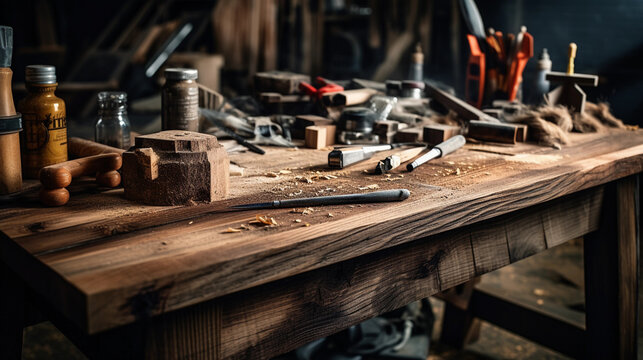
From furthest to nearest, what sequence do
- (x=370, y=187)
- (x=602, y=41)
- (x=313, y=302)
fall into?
1. (x=602, y=41)
2. (x=370, y=187)
3. (x=313, y=302)

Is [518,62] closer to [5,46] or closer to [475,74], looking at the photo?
[475,74]

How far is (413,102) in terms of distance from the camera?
82.1 inches

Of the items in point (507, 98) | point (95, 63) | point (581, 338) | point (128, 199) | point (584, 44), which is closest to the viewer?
point (128, 199)

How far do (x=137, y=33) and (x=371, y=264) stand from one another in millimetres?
6575

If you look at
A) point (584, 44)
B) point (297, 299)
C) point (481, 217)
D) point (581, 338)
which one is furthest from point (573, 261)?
point (297, 299)

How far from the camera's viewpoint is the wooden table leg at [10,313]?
1.06 meters

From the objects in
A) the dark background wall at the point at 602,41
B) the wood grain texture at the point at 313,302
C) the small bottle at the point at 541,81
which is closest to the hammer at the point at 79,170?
the wood grain texture at the point at 313,302

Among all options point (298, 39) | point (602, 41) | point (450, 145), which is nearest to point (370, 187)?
point (450, 145)

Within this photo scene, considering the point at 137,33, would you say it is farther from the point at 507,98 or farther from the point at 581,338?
the point at 581,338

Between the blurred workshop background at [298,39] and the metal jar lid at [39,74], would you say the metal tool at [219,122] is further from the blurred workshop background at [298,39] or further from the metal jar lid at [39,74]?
the blurred workshop background at [298,39]

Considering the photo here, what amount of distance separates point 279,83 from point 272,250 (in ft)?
4.08

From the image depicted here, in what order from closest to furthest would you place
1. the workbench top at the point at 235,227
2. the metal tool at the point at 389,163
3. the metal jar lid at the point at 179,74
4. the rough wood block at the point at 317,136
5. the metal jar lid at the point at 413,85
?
the workbench top at the point at 235,227, the metal tool at the point at 389,163, the metal jar lid at the point at 179,74, the rough wood block at the point at 317,136, the metal jar lid at the point at 413,85

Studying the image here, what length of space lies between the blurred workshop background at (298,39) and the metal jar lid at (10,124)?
318 cm

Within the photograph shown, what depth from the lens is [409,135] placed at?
→ 68.1 inches
